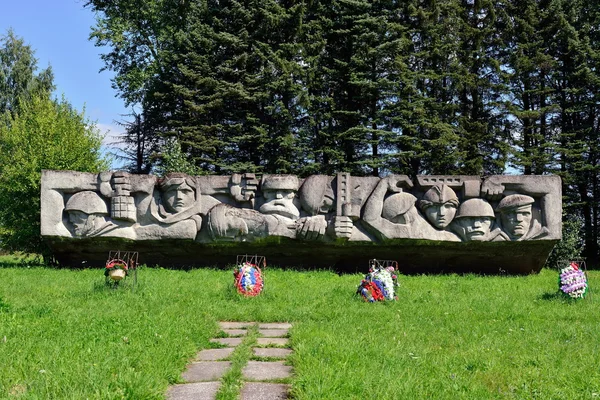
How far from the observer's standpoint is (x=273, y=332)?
6152mm

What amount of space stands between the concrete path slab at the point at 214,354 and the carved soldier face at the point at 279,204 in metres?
7.03

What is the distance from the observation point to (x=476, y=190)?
40.9 feet

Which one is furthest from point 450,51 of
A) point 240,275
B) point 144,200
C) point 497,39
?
point 240,275

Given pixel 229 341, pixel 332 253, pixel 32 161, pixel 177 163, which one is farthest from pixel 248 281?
pixel 177 163

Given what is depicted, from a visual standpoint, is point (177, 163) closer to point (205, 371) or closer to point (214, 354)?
point (214, 354)

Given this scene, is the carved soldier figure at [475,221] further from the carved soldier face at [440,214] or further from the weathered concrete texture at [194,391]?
the weathered concrete texture at [194,391]

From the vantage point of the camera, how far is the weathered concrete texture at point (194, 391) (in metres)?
3.76

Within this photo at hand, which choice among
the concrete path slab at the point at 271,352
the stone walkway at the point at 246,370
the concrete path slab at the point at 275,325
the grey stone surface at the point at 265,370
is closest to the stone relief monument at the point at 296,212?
the concrete path slab at the point at 275,325

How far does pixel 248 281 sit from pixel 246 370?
4.09 m

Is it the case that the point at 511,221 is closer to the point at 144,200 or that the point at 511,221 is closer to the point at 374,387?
the point at 144,200

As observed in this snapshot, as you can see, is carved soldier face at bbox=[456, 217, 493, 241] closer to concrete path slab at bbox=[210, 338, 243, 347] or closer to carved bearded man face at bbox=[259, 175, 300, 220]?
carved bearded man face at bbox=[259, 175, 300, 220]

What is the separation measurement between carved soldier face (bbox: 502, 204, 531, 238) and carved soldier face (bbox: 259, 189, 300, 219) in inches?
185

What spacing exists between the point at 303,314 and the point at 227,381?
3226 millimetres

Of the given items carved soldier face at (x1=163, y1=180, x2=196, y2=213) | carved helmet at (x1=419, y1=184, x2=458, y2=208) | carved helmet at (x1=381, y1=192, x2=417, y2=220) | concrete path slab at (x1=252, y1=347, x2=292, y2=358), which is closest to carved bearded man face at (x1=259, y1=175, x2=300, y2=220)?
carved soldier face at (x1=163, y1=180, x2=196, y2=213)
